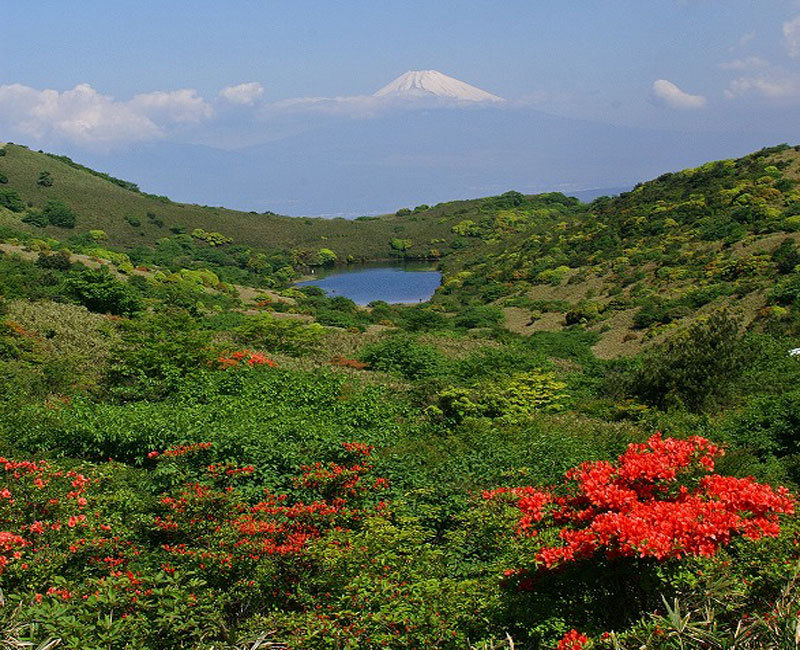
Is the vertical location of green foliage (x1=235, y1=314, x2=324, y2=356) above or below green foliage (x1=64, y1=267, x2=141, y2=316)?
below

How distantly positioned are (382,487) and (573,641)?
16.0 ft

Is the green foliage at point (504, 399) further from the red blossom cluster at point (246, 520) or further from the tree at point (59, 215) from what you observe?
the tree at point (59, 215)

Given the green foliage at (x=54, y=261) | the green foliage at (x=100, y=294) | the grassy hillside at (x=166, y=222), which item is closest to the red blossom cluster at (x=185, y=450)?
the green foliage at (x=100, y=294)

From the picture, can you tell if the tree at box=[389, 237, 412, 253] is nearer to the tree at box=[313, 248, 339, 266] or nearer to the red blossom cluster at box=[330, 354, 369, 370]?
the tree at box=[313, 248, 339, 266]

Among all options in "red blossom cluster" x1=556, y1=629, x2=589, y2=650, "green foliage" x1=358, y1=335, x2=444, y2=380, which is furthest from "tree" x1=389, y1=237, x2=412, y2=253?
"red blossom cluster" x1=556, y1=629, x2=589, y2=650

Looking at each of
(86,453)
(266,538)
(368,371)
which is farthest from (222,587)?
(368,371)

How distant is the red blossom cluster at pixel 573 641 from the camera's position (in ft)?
13.9

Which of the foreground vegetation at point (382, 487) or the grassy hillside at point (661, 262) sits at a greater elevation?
the grassy hillside at point (661, 262)

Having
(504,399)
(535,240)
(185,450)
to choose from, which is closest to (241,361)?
(504,399)

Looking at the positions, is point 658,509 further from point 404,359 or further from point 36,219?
point 36,219

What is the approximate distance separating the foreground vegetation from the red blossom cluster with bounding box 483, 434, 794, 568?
0.07 ft

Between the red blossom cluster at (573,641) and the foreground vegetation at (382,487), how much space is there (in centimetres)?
3

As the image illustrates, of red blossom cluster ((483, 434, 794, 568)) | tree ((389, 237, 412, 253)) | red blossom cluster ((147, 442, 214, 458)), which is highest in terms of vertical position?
tree ((389, 237, 412, 253))

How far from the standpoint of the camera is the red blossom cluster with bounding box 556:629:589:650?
4.23m
